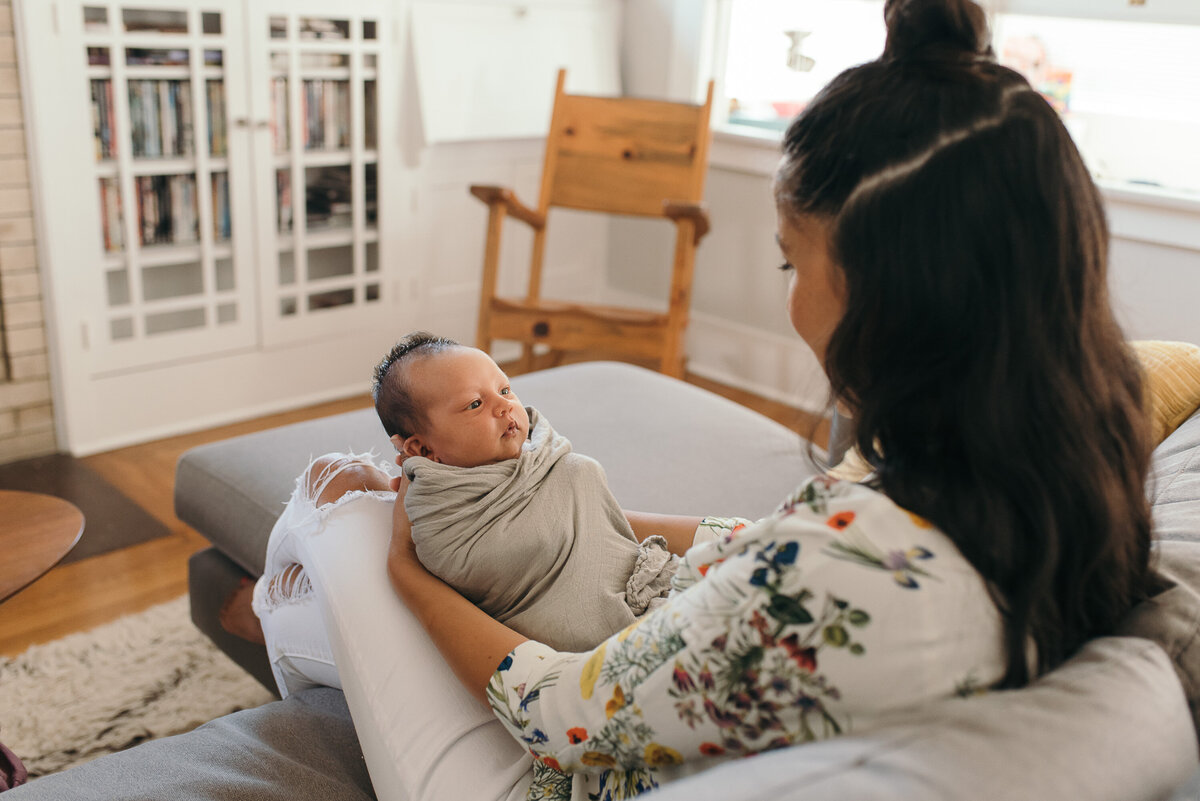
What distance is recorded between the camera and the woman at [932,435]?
66 centimetres

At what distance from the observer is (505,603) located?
1.14 meters

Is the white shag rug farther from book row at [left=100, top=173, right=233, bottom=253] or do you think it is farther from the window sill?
the window sill

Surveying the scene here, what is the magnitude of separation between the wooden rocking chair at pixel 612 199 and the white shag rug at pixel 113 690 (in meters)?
1.26

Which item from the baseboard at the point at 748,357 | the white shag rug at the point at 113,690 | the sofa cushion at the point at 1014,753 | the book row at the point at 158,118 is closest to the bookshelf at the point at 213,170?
the book row at the point at 158,118

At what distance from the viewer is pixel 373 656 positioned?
1.06 m

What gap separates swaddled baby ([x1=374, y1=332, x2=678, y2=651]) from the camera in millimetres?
1105

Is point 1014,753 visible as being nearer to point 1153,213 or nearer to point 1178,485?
point 1178,485

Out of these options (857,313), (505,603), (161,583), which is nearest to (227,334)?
(161,583)

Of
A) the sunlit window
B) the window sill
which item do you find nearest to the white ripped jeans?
the window sill

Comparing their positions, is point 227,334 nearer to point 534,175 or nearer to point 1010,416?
point 534,175

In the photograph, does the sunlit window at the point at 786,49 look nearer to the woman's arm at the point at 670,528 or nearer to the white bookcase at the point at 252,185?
the white bookcase at the point at 252,185

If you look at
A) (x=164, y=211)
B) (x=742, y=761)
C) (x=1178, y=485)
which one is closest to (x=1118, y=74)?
(x=1178, y=485)

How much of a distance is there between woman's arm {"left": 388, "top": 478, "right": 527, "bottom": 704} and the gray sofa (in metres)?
0.20

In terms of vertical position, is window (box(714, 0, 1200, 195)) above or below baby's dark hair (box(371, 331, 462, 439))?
above
